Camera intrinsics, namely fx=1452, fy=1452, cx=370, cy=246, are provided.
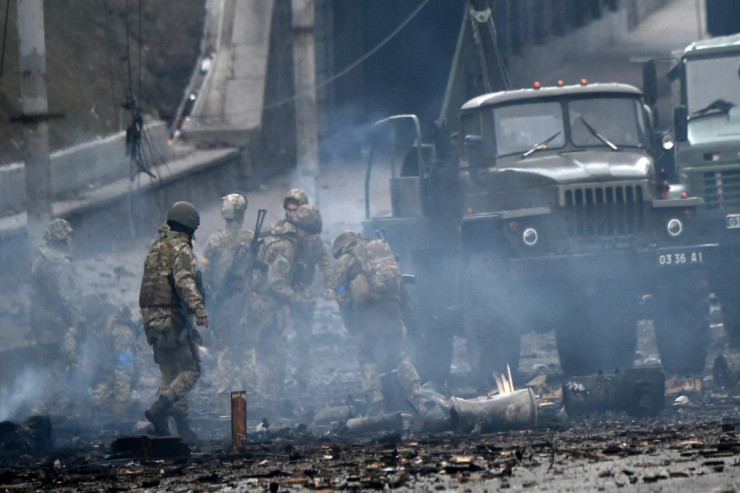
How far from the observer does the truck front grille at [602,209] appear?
1334cm

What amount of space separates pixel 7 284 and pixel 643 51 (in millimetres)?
24943

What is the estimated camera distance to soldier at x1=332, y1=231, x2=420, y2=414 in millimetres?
12992

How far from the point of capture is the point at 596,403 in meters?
11.4

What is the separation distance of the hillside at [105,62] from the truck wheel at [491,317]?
888 cm

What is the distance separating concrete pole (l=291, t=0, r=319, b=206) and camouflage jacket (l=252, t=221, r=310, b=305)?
5626 millimetres

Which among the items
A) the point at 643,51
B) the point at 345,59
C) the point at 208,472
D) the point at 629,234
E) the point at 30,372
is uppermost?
the point at 643,51

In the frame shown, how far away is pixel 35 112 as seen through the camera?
48.6 feet

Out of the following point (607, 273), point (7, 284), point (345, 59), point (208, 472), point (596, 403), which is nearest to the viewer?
point (208, 472)

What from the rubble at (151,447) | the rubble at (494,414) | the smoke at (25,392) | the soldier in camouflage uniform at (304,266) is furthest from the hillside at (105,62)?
the rubble at (494,414)

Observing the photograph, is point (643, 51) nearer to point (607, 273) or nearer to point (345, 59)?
point (345, 59)

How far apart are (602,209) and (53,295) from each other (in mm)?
5268

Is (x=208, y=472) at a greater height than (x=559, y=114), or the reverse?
(x=559, y=114)

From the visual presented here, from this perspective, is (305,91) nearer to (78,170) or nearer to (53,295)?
(78,170)

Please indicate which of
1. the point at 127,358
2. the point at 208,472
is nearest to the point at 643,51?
the point at 127,358
